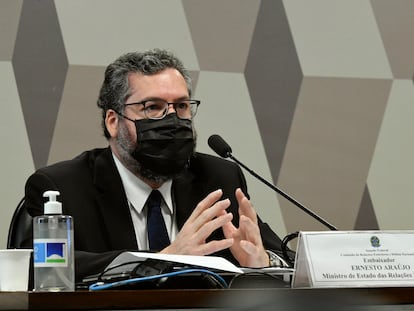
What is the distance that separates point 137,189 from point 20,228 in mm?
395

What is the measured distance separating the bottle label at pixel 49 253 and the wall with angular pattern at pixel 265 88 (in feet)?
5.22

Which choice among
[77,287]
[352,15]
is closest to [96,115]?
Result: [352,15]

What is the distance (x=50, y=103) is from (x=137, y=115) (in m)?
0.63

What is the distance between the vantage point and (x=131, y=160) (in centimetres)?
256

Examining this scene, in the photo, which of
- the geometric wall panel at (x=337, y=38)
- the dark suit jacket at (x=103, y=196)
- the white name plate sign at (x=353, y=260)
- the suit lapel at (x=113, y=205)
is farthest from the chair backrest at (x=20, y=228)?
the geometric wall panel at (x=337, y=38)

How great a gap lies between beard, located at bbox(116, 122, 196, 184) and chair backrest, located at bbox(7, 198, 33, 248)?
374mm

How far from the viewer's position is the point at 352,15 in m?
3.49

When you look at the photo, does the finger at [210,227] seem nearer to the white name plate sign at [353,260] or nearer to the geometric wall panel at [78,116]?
the white name plate sign at [353,260]

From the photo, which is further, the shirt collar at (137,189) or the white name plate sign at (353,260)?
the shirt collar at (137,189)

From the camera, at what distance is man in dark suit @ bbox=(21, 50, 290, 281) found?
240 centimetres

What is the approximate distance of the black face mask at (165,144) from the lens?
247 centimetres

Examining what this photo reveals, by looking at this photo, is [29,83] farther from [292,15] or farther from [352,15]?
[352,15]

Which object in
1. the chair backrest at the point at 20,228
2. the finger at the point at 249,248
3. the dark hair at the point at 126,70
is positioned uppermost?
the dark hair at the point at 126,70

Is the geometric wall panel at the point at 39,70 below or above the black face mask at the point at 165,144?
above
